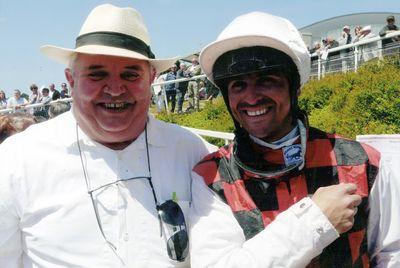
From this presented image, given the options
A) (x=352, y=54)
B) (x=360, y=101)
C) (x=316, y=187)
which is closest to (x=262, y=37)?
(x=316, y=187)

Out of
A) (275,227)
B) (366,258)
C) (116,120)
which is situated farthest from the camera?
(116,120)

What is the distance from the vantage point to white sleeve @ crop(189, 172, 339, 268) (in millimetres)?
2113

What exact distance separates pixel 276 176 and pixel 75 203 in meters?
1.03

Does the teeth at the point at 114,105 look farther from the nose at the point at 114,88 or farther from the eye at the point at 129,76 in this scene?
the eye at the point at 129,76

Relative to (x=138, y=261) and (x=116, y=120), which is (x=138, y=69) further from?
(x=138, y=261)

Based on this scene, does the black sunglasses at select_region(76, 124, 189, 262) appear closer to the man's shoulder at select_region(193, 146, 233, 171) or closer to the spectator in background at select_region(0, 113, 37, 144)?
the man's shoulder at select_region(193, 146, 233, 171)

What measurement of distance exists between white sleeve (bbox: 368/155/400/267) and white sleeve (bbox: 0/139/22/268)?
1.73 meters

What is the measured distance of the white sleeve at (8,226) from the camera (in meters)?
2.65

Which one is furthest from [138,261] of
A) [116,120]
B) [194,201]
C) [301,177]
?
[301,177]

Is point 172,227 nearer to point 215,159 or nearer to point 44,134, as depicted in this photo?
point 215,159

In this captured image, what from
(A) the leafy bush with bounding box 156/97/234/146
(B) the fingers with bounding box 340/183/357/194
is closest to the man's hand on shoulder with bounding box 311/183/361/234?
(B) the fingers with bounding box 340/183/357/194

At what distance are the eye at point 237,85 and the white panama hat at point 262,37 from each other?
155mm

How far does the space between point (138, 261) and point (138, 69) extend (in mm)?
1015

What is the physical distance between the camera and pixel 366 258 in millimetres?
2336
